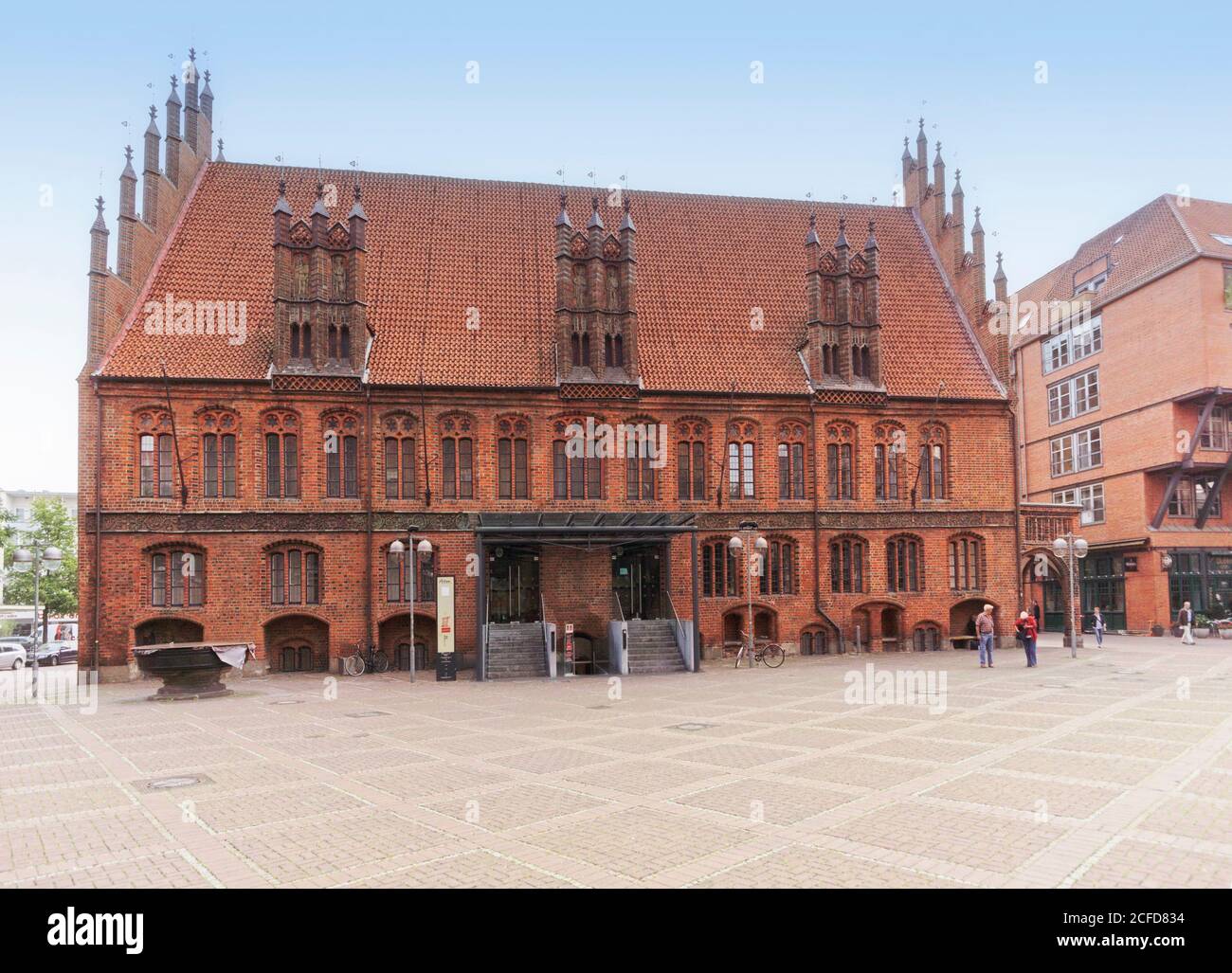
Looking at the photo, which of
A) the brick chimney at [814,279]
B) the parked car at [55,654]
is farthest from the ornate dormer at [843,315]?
the parked car at [55,654]

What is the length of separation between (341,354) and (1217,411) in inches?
1569

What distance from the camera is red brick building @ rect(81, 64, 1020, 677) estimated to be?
2689cm

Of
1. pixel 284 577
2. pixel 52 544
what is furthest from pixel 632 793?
pixel 52 544

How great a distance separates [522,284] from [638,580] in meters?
11.7

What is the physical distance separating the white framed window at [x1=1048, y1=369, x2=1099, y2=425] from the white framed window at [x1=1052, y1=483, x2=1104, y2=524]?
13.5ft

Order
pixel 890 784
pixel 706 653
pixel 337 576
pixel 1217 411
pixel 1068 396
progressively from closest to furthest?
1. pixel 890 784
2. pixel 337 576
3. pixel 706 653
4. pixel 1217 411
5. pixel 1068 396

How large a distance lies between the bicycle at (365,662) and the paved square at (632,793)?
7.35 metres

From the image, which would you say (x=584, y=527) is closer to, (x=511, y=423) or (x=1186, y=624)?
(x=511, y=423)

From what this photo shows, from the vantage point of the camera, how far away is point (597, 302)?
3011 centimetres

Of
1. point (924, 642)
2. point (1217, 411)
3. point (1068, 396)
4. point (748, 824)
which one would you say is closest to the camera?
point (748, 824)

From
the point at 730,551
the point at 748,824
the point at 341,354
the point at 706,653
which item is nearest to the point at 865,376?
the point at 730,551

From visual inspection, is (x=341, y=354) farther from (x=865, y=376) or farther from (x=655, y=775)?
(x=655, y=775)

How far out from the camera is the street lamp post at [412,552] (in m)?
24.9

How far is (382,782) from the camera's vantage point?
11094 millimetres
